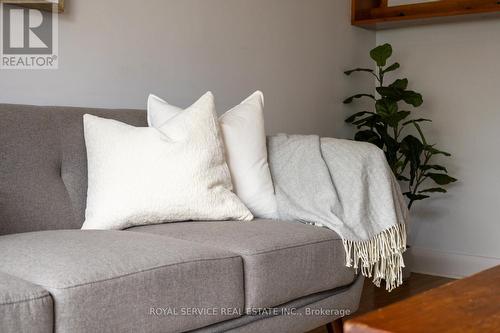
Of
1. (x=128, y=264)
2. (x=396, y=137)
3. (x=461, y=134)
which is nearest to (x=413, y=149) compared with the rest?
(x=396, y=137)

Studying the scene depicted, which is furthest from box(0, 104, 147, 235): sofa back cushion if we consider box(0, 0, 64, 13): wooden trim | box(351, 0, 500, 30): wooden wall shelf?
box(351, 0, 500, 30): wooden wall shelf

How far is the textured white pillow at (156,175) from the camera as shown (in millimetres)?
2066

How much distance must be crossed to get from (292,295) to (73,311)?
30.0 inches

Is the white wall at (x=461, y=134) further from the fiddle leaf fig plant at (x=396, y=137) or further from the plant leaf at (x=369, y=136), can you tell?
the plant leaf at (x=369, y=136)

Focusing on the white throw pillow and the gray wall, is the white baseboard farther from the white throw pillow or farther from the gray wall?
the white throw pillow

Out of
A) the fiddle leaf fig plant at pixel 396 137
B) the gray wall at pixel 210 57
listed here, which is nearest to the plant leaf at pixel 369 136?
the fiddle leaf fig plant at pixel 396 137

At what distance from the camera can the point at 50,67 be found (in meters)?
2.53

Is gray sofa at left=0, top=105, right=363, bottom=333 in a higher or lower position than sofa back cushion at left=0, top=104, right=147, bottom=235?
lower

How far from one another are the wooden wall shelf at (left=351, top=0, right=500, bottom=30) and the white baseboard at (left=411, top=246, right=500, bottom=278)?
1.32 metres

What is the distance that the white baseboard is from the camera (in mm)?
3854

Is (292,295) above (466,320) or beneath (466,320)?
beneath

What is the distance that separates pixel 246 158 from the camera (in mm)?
2457

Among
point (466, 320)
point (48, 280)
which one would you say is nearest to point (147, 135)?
point (48, 280)

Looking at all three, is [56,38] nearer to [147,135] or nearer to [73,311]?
[147,135]
